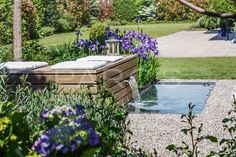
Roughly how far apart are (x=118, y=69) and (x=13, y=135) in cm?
603

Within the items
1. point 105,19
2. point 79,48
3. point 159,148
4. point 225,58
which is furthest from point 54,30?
point 159,148

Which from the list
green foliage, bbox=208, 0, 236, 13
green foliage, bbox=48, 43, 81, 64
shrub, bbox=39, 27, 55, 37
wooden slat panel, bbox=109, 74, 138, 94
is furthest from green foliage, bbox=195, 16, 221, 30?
wooden slat panel, bbox=109, 74, 138, 94

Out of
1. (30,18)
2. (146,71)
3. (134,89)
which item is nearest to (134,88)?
(134,89)

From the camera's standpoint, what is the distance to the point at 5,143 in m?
1.69

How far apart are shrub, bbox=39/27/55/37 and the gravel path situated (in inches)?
775

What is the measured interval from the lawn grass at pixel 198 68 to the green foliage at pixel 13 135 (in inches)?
357

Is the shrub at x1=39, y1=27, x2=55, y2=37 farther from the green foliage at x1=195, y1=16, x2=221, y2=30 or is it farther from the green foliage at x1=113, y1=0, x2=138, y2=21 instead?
the green foliage at x1=113, y1=0, x2=138, y2=21

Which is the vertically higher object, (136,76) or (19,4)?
(19,4)

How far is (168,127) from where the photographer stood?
6090 millimetres

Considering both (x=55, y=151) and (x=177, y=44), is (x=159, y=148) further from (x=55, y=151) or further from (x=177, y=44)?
(x=177, y=44)

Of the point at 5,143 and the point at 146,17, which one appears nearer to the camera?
the point at 5,143

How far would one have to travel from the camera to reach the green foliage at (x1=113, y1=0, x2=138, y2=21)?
121 feet

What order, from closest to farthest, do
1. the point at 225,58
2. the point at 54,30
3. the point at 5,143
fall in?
1. the point at 5,143
2. the point at 225,58
3. the point at 54,30

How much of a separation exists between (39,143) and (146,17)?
3799 centimetres
